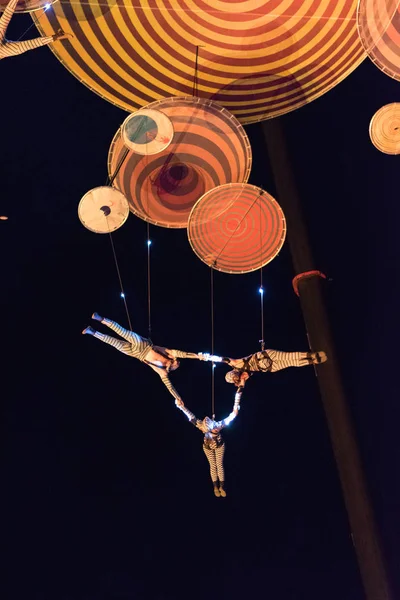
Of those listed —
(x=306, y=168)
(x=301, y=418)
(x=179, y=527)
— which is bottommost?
(x=179, y=527)

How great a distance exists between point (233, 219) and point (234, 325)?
86.6 inches

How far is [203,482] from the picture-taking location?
6.93 m

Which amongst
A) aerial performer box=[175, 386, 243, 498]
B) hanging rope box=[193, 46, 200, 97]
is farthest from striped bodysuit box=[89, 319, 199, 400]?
hanging rope box=[193, 46, 200, 97]

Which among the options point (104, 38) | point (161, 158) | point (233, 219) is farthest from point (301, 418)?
point (104, 38)

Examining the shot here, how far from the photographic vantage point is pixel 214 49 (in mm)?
5062

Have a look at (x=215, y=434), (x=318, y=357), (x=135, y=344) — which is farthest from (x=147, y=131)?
(x=215, y=434)

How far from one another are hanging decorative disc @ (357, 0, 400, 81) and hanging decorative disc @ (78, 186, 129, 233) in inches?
88.7

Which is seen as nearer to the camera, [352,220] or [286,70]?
[286,70]

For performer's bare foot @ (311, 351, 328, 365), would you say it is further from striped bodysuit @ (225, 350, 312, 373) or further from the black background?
the black background

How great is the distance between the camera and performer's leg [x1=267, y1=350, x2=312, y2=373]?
5246 mm

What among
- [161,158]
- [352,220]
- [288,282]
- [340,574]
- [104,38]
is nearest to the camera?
[104,38]

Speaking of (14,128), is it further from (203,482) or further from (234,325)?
(203,482)

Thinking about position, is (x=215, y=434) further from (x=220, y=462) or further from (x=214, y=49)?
(x=214, y=49)

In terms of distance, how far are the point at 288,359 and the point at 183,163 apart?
1.99m
